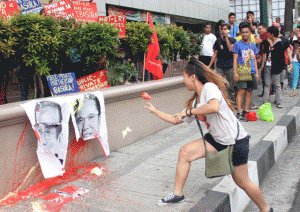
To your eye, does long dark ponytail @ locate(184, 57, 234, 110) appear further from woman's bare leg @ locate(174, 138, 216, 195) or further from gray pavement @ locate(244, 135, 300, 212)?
gray pavement @ locate(244, 135, 300, 212)

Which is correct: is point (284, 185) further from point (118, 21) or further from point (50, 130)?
point (118, 21)

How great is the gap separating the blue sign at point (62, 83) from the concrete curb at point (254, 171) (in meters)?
2.90

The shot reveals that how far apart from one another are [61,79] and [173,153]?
2.12m

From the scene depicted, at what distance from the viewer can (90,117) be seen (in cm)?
446

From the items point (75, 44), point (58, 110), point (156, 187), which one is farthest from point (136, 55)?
point (156, 187)

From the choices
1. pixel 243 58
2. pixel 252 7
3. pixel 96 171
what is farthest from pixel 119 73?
pixel 252 7

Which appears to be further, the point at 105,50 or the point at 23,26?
the point at 105,50

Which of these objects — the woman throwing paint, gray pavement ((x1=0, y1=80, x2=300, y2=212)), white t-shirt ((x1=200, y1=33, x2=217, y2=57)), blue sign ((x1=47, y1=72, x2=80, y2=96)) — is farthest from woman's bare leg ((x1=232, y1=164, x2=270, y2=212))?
white t-shirt ((x1=200, y1=33, x2=217, y2=57))

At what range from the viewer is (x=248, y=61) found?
6.82m

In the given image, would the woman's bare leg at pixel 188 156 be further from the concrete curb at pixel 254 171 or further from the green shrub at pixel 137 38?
the green shrub at pixel 137 38

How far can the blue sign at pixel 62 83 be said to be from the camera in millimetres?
5074

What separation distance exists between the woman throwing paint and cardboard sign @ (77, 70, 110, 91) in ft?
9.18

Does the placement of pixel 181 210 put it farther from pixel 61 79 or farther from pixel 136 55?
pixel 136 55

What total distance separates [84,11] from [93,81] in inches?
50.7
